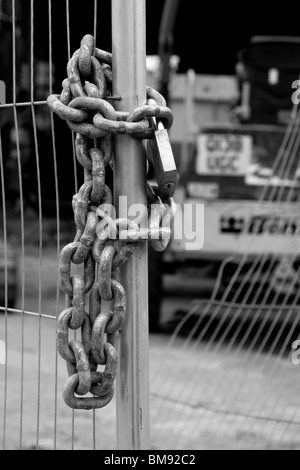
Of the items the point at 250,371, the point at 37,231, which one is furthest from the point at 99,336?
the point at 37,231

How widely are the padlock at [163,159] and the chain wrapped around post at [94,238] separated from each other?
20 millimetres

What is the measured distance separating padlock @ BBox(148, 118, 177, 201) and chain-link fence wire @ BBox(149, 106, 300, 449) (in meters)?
1.99

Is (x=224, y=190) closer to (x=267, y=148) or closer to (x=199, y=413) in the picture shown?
(x=267, y=148)

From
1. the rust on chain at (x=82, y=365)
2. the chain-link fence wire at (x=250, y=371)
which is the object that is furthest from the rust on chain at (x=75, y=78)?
the chain-link fence wire at (x=250, y=371)

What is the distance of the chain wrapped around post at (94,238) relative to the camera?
1548 millimetres

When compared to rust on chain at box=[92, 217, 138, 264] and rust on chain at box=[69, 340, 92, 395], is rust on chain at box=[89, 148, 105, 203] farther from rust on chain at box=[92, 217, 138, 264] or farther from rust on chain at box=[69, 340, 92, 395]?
rust on chain at box=[69, 340, 92, 395]

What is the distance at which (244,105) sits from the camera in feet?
26.3

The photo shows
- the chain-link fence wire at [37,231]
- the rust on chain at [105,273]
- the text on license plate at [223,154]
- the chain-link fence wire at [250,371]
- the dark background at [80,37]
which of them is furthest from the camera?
the dark background at [80,37]

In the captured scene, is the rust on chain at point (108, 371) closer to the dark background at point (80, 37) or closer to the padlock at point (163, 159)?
the padlock at point (163, 159)

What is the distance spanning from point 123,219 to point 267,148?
4510mm

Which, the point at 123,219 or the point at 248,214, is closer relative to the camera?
the point at 123,219
